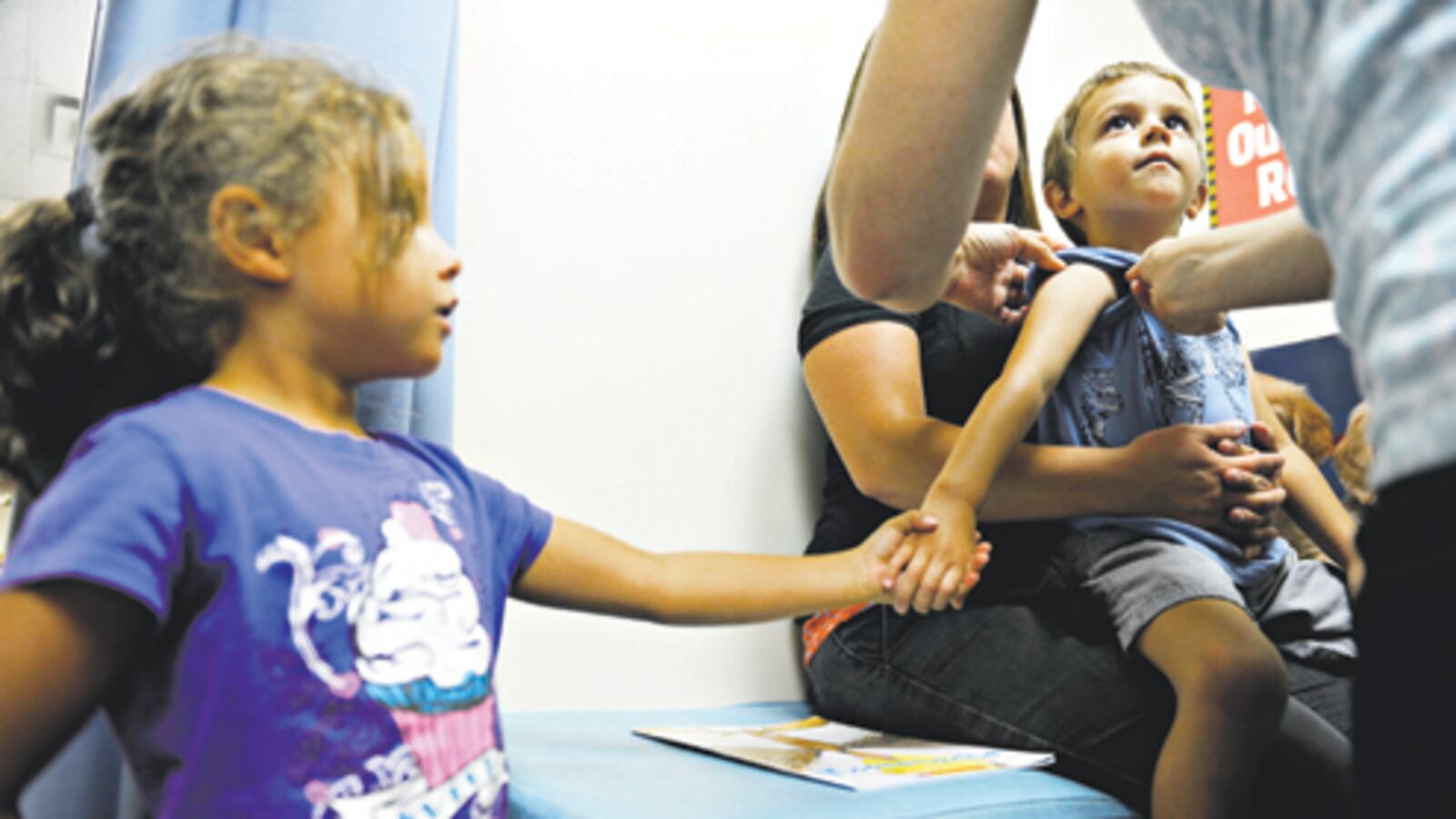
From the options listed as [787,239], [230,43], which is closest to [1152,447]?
[787,239]

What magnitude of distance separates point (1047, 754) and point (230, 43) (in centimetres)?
96

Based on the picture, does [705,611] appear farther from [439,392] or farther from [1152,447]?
[1152,447]

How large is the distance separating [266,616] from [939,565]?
1.84 feet

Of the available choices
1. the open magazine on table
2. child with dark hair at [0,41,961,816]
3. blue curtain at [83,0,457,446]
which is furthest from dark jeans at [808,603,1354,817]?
blue curtain at [83,0,457,446]

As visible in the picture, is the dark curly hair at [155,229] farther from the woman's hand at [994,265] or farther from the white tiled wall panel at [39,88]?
the white tiled wall panel at [39,88]

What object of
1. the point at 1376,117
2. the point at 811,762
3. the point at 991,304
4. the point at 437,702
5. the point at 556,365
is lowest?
the point at 811,762

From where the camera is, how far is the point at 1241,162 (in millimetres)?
2010

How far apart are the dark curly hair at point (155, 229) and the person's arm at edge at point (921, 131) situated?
326 millimetres

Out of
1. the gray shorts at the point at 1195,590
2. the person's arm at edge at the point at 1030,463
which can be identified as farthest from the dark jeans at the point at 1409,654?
the person's arm at edge at the point at 1030,463

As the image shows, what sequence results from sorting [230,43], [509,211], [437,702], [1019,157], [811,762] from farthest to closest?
[1019,157]
[509,211]
[811,762]
[230,43]
[437,702]

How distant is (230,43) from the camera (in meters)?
0.87

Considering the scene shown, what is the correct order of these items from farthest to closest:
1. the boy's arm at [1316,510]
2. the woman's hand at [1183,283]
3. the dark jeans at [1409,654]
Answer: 1. the boy's arm at [1316,510]
2. the woman's hand at [1183,283]
3. the dark jeans at [1409,654]

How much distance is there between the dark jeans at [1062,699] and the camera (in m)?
1.07

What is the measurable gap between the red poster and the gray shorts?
0.90 m
